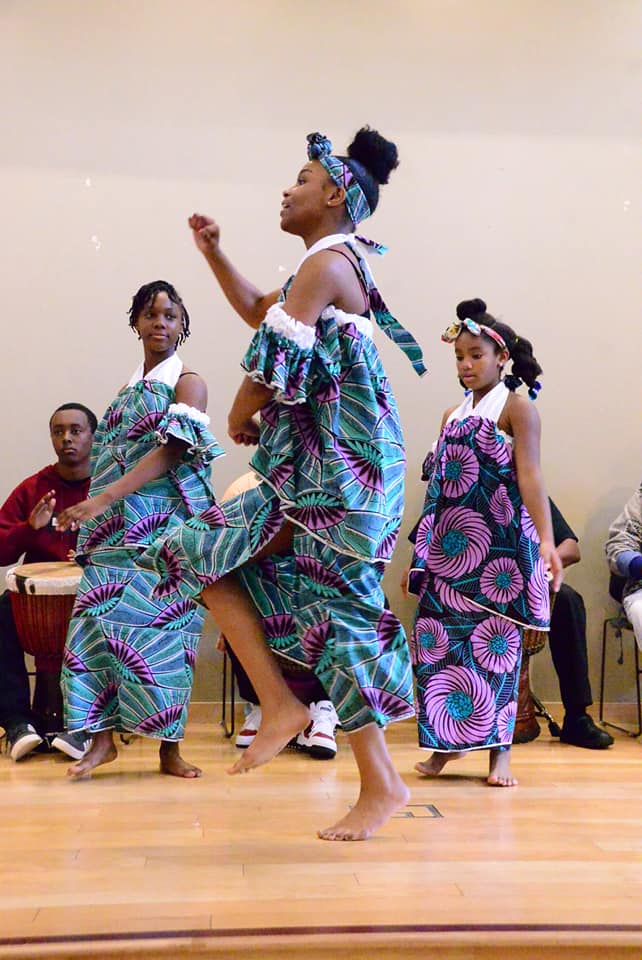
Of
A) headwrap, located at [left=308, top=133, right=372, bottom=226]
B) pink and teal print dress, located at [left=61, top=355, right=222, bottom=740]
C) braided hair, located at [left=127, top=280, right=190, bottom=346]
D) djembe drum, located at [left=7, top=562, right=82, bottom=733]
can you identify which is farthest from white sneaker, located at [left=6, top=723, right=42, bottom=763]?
headwrap, located at [left=308, top=133, right=372, bottom=226]

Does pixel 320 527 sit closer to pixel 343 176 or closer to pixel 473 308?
pixel 343 176

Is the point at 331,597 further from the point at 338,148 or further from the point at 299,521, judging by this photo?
the point at 338,148

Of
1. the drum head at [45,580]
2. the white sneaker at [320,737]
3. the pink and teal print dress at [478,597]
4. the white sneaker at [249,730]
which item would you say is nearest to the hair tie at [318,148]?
the pink and teal print dress at [478,597]

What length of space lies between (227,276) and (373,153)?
47 cm

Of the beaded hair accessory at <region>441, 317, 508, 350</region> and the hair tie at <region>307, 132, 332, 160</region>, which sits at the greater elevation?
the hair tie at <region>307, 132, 332, 160</region>

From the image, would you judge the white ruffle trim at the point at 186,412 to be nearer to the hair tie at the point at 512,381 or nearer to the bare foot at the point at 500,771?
the hair tie at the point at 512,381

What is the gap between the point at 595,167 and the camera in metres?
5.26

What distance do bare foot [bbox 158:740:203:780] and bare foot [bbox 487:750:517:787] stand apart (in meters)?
0.95

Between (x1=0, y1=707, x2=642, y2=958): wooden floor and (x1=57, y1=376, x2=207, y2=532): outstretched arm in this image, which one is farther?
(x1=57, y1=376, x2=207, y2=532): outstretched arm

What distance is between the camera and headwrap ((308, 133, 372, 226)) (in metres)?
2.71

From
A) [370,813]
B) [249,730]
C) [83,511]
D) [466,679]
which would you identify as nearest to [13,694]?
[249,730]

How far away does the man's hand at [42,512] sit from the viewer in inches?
166

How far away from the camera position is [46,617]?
13.1 feet

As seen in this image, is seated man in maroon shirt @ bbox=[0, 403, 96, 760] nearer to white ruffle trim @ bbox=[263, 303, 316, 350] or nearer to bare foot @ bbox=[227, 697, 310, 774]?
bare foot @ bbox=[227, 697, 310, 774]
